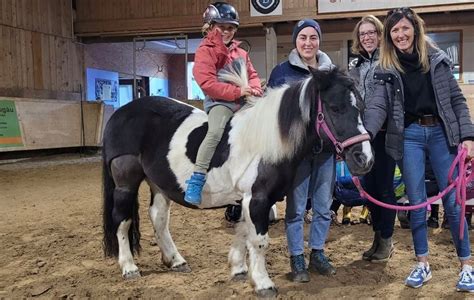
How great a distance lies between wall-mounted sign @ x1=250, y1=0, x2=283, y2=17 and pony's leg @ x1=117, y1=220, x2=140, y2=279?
30.2ft

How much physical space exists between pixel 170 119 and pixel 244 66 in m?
0.70

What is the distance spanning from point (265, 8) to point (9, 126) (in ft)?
21.9

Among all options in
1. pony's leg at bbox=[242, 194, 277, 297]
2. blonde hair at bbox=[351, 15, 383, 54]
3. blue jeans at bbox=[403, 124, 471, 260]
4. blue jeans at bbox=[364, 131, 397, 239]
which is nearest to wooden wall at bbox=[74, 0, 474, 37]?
blonde hair at bbox=[351, 15, 383, 54]

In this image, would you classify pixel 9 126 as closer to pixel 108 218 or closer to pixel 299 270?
pixel 108 218

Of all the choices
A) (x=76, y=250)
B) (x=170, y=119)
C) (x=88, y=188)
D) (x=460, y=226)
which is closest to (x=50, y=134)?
(x=88, y=188)

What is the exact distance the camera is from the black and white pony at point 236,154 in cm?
257

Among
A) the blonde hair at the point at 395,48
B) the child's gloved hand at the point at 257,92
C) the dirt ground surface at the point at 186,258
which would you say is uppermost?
the blonde hair at the point at 395,48

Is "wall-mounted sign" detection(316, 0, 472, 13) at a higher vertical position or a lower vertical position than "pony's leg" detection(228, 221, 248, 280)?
higher

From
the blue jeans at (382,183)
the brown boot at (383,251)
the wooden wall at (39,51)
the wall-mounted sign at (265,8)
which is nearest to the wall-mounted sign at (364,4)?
the wall-mounted sign at (265,8)

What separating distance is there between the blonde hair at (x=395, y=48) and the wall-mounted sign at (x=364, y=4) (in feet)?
28.0

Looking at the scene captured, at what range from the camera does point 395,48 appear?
2742 millimetres

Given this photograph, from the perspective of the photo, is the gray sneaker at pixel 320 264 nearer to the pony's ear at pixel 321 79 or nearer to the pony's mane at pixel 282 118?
the pony's mane at pixel 282 118

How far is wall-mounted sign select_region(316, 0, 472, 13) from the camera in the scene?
33.8 feet

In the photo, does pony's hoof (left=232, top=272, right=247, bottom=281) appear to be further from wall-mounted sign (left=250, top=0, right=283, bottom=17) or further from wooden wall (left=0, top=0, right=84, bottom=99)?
wooden wall (left=0, top=0, right=84, bottom=99)
